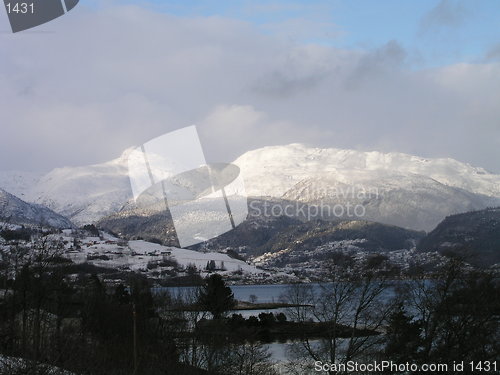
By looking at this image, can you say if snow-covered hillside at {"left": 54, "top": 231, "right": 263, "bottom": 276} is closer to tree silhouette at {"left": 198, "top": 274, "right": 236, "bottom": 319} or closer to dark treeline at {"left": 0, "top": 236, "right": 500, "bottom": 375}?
tree silhouette at {"left": 198, "top": 274, "right": 236, "bottom": 319}

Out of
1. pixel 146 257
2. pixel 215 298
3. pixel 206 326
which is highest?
pixel 206 326

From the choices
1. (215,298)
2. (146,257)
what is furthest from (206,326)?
(146,257)

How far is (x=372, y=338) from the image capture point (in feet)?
98.0

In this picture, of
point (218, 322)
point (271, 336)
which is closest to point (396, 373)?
point (218, 322)


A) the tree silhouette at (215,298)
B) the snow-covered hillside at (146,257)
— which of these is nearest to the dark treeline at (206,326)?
the tree silhouette at (215,298)

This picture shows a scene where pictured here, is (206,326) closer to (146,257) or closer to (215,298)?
(215,298)

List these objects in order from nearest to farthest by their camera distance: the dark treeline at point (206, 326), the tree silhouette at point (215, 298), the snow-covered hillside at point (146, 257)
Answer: the dark treeline at point (206, 326), the tree silhouette at point (215, 298), the snow-covered hillside at point (146, 257)

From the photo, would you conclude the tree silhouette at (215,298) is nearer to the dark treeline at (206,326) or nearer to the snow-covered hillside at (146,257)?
the dark treeline at (206,326)

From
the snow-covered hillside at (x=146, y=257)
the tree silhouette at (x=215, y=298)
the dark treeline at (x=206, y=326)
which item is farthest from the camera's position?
the snow-covered hillside at (x=146, y=257)

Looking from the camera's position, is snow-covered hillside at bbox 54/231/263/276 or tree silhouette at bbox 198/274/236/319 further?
snow-covered hillside at bbox 54/231/263/276

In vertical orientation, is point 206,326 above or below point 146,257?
above

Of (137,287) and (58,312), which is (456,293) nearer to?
(58,312)

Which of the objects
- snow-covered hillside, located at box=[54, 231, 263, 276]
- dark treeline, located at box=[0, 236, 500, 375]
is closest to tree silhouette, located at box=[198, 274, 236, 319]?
dark treeline, located at box=[0, 236, 500, 375]

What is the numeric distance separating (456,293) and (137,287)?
759 inches
